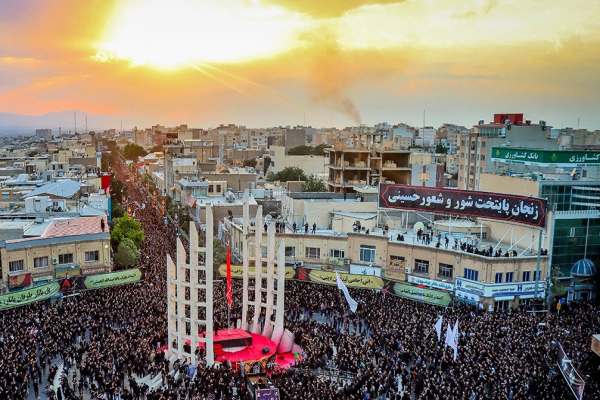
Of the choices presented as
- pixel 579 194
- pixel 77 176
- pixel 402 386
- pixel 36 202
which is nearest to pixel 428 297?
pixel 402 386

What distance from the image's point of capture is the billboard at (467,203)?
36.5 meters

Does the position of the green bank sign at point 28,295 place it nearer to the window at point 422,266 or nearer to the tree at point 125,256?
the tree at point 125,256

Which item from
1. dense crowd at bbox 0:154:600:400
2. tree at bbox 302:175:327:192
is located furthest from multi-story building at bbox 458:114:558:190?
dense crowd at bbox 0:154:600:400

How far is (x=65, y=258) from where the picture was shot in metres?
36.4

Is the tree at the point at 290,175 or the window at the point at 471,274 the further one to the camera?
the tree at the point at 290,175

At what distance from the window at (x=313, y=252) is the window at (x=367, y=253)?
3.26 meters

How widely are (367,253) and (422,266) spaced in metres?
3.87

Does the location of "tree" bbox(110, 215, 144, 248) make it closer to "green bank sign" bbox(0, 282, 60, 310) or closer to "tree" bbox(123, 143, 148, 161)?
"green bank sign" bbox(0, 282, 60, 310)

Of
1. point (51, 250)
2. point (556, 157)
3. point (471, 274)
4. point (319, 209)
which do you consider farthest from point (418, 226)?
point (51, 250)

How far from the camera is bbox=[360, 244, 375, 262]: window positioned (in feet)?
130

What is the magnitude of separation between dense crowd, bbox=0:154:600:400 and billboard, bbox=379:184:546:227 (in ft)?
21.3

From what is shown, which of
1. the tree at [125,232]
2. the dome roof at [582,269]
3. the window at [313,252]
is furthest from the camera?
the tree at [125,232]

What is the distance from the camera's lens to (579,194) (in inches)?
1542

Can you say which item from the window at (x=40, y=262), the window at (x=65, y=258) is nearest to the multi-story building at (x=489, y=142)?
the window at (x=65, y=258)
